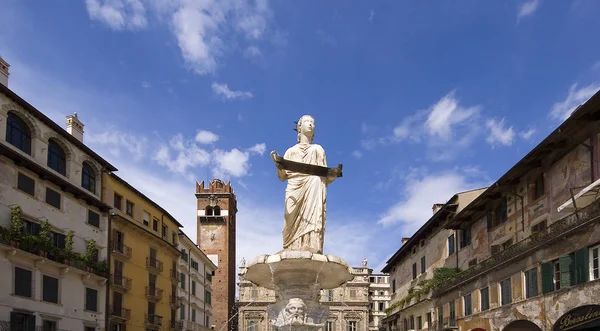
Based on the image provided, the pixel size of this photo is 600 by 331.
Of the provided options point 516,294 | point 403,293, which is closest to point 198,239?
point 403,293

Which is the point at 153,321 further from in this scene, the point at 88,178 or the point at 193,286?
the point at 193,286

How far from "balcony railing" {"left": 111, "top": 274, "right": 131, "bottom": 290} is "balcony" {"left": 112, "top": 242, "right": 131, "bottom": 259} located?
1512 millimetres

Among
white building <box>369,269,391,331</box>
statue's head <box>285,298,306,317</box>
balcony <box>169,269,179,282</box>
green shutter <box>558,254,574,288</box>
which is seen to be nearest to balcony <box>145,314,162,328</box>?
balcony <box>169,269,179,282</box>

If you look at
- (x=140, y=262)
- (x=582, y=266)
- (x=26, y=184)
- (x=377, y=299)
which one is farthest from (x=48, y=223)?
(x=377, y=299)

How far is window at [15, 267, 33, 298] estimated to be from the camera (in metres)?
30.8

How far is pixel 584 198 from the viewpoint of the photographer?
2414 cm

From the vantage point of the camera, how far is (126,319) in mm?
42562

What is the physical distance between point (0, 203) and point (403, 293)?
35.5 meters

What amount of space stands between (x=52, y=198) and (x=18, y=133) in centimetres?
434

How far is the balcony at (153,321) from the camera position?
46647 millimetres

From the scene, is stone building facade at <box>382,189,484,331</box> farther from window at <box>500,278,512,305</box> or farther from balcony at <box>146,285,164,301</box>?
balcony at <box>146,285,164,301</box>

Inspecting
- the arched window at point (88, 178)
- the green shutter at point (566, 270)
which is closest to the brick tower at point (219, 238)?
the arched window at point (88, 178)

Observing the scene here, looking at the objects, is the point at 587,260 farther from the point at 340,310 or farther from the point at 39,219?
the point at 340,310

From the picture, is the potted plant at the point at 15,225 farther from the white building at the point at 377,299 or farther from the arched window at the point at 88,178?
the white building at the point at 377,299
